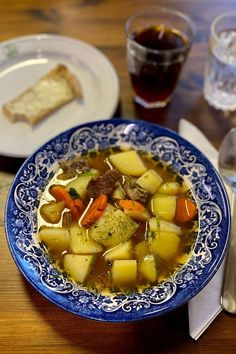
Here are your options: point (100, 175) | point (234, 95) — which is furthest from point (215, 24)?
point (100, 175)

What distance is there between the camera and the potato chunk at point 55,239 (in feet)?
4.33

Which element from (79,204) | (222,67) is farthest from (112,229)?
(222,67)

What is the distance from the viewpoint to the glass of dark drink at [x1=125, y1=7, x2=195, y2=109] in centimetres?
172

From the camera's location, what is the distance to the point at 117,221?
1.34 metres

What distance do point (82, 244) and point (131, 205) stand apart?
195 mm

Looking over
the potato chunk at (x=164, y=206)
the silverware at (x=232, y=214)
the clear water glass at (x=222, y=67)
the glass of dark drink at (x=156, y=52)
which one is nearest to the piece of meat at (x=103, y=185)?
the potato chunk at (x=164, y=206)

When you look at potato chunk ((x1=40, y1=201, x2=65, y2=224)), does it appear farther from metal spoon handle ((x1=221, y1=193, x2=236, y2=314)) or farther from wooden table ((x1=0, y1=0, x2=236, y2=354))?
metal spoon handle ((x1=221, y1=193, x2=236, y2=314))

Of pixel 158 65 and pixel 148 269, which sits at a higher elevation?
pixel 158 65

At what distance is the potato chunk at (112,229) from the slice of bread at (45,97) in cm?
59

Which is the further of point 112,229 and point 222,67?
point 222,67

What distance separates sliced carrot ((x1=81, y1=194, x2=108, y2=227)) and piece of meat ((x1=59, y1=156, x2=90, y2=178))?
0.14 meters

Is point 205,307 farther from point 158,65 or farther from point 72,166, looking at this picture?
point 158,65

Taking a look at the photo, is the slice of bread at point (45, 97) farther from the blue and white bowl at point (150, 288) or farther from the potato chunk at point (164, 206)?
the potato chunk at point (164, 206)

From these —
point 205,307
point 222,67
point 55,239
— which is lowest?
point 205,307
